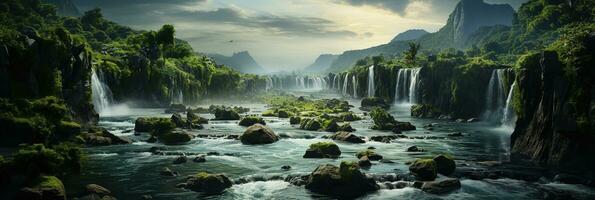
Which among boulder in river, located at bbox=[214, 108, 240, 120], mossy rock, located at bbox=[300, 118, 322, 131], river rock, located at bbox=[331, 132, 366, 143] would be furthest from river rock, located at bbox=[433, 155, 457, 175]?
boulder in river, located at bbox=[214, 108, 240, 120]

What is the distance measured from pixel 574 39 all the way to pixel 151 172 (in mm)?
37135

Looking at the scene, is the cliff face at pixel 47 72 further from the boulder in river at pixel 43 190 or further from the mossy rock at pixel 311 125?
the mossy rock at pixel 311 125

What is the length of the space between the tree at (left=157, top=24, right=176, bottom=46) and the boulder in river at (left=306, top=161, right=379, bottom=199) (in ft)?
383

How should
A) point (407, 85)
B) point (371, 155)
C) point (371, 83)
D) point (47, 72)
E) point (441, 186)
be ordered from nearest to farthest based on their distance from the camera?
point (441, 186), point (371, 155), point (47, 72), point (407, 85), point (371, 83)

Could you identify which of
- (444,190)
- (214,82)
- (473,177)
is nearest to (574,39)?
(473,177)

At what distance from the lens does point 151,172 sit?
38250 millimetres

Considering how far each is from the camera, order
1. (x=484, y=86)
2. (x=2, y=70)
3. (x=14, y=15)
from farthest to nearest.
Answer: (x=14, y=15) → (x=484, y=86) → (x=2, y=70)

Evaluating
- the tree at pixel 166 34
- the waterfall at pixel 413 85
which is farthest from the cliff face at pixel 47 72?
the waterfall at pixel 413 85

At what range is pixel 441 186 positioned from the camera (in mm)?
33438

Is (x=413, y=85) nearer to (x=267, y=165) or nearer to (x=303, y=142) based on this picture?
(x=303, y=142)

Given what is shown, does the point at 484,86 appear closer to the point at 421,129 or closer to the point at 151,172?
the point at 421,129

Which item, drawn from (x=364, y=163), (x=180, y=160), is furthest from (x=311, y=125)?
(x=180, y=160)

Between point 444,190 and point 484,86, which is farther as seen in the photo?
point 484,86

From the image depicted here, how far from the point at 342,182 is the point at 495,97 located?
198 feet
